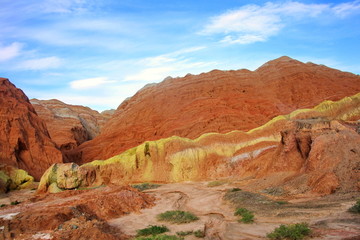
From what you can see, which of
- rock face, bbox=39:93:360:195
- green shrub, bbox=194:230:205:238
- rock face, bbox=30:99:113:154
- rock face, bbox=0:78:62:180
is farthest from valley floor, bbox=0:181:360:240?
rock face, bbox=30:99:113:154

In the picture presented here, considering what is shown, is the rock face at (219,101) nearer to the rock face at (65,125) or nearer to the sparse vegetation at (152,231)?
the rock face at (65,125)

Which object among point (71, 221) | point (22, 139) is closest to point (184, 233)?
point (71, 221)

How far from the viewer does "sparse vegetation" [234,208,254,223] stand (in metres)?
9.22

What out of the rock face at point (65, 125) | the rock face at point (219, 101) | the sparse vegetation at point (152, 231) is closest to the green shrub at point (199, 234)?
the sparse vegetation at point (152, 231)

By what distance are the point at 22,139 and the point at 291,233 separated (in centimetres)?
2723

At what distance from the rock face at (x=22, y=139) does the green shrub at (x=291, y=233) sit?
24.9 metres

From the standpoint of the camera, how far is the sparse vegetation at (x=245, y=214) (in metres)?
9.22

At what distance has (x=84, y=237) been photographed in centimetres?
815

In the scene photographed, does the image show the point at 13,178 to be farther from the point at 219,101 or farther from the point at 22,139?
the point at 219,101

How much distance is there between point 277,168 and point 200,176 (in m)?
7.32

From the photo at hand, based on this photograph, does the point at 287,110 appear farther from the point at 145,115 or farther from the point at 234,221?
the point at 234,221

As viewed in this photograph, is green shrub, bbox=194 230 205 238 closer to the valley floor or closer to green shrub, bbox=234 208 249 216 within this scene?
the valley floor

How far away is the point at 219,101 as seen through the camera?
3244 centimetres

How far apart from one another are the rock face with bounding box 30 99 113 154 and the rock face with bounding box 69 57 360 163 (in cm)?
619
